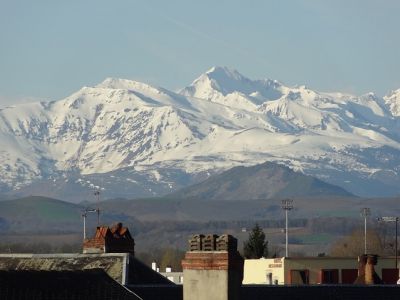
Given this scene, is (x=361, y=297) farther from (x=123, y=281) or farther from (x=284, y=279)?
(x=284, y=279)

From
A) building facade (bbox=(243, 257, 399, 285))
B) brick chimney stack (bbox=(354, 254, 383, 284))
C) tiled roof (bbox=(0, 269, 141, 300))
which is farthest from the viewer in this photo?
building facade (bbox=(243, 257, 399, 285))

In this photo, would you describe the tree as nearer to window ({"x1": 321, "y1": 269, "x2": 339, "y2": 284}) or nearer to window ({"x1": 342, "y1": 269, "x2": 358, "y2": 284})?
window ({"x1": 321, "y1": 269, "x2": 339, "y2": 284})

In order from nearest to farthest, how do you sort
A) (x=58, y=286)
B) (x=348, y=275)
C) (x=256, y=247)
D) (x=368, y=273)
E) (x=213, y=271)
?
(x=213, y=271), (x=58, y=286), (x=368, y=273), (x=348, y=275), (x=256, y=247)

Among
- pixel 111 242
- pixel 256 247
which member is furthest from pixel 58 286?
pixel 256 247

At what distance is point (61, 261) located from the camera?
146 ft

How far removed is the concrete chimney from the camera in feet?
101

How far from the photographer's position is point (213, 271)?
1214 inches

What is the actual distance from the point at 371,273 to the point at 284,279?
30334 millimetres

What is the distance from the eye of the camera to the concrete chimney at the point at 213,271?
30.7 m

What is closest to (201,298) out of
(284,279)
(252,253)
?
(284,279)

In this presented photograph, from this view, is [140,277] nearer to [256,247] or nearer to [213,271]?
[213,271]

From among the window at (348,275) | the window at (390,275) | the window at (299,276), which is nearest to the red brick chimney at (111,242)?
the window at (348,275)

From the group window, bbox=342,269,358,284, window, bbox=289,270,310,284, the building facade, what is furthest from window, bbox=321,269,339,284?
window, bbox=289,270,310,284

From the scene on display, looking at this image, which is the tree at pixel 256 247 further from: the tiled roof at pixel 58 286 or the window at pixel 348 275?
the tiled roof at pixel 58 286
